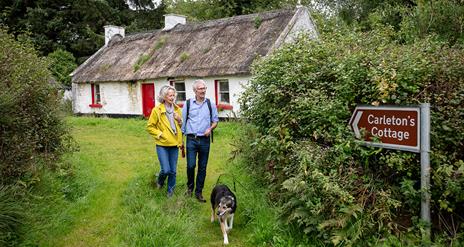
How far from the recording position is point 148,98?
818 inches

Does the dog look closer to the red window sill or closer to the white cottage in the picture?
the white cottage

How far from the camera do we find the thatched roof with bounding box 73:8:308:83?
17.3 meters

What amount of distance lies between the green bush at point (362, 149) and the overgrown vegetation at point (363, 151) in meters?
0.01

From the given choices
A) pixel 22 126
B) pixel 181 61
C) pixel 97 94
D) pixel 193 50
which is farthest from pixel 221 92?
pixel 22 126

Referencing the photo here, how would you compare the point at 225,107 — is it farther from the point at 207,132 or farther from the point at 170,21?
the point at 207,132

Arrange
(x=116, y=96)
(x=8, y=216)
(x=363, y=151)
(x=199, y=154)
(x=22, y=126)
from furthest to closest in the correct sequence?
(x=116, y=96) < (x=199, y=154) < (x=22, y=126) < (x=363, y=151) < (x=8, y=216)

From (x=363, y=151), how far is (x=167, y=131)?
123 inches

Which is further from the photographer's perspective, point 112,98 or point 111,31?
point 111,31

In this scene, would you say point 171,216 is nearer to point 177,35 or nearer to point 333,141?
point 333,141

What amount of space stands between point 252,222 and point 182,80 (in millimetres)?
14672

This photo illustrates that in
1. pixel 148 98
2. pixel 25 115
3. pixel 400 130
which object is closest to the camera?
pixel 400 130

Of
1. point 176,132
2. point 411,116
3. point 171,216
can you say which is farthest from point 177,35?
point 411,116

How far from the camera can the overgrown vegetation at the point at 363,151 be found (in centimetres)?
401

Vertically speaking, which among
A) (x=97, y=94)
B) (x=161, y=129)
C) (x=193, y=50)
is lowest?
(x=161, y=129)
